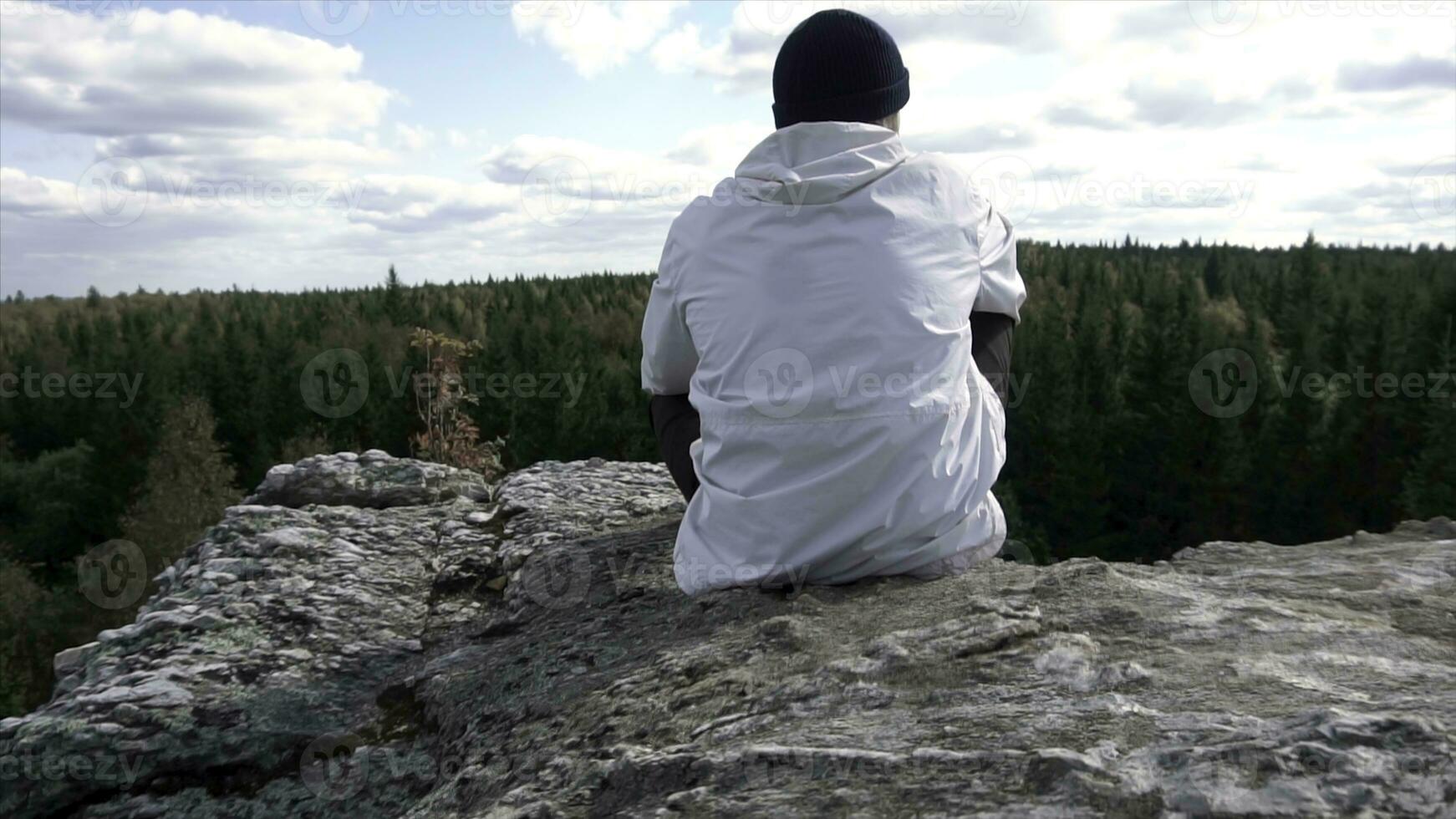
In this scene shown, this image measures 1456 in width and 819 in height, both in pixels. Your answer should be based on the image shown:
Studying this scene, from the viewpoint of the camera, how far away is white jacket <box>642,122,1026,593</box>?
248 centimetres

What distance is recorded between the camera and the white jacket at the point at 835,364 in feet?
8.14

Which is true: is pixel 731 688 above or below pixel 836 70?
below

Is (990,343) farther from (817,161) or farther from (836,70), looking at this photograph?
(836,70)

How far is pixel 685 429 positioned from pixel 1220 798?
186 cm

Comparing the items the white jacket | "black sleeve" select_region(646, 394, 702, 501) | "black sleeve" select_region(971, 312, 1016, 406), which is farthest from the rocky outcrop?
"black sleeve" select_region(971, 312, 1016, 406)

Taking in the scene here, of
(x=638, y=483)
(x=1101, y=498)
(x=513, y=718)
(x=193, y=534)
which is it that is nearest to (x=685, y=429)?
(x=513, y=718)

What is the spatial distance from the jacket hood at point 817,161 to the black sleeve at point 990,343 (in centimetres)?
57

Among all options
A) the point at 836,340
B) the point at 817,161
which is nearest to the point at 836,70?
the point at 817,161

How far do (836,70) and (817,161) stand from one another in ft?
0.90

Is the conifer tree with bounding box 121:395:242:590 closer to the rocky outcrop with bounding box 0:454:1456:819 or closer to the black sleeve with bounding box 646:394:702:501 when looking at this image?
the rocky outcrop with bounding box 0:454:1456:819

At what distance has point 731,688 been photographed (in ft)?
6.79

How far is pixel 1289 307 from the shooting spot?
33906 millimetres

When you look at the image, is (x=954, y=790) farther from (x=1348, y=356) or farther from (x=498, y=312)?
(x=498, y=312)

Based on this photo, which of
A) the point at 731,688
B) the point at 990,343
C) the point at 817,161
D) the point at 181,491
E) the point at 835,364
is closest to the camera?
the point at 731,688
